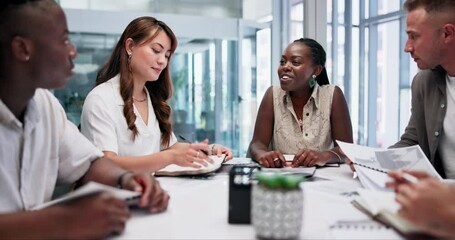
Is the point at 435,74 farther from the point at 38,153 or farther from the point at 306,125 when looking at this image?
the point at 38,153

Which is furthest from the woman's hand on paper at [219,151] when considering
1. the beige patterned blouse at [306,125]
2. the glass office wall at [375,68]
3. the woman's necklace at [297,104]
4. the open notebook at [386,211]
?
the glass office wall at [375,68]

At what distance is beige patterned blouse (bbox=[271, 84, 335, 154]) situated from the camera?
235cm

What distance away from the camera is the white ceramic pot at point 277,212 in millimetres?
800

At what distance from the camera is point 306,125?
7.80 ft

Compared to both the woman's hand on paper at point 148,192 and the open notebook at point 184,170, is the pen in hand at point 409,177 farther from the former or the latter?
the open notebook at point 184,170

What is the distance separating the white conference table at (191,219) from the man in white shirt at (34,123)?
0.05 metres

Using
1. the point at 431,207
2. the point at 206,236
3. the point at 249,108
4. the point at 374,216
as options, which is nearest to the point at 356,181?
the point at 374,216

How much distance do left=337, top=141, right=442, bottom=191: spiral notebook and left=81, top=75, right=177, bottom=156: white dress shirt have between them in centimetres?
87

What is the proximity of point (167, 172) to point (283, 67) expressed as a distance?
1.18m

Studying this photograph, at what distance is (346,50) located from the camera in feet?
13.7

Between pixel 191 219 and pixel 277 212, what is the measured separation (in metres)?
0.30

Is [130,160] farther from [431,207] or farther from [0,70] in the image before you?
[431,207]

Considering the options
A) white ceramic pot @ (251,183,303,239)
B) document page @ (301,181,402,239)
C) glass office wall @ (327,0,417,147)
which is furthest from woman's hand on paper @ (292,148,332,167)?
glass office wall @ (327,0,417,147)

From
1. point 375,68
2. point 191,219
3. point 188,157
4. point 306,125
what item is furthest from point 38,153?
point 375,68
